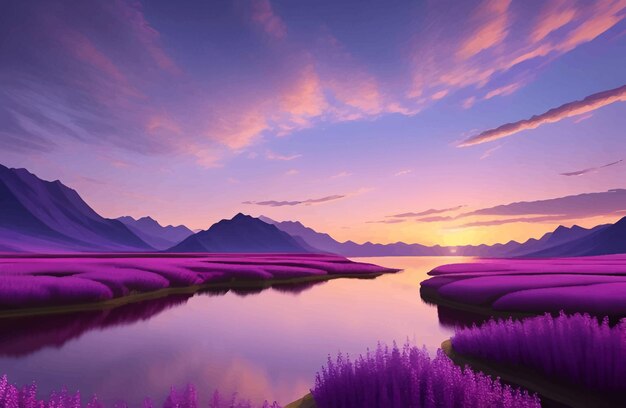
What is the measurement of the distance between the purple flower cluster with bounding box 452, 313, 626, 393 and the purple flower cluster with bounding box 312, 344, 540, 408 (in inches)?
98.3

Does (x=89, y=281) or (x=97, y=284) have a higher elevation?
(x=89, y=281)

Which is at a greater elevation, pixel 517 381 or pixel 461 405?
pixel 461 405

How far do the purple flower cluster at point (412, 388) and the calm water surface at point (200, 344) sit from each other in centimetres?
208

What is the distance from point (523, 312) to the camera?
587 inches

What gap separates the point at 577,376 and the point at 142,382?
8.96 m

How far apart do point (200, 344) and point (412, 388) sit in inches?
331

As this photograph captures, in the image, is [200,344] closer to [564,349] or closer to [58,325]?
[58,325]

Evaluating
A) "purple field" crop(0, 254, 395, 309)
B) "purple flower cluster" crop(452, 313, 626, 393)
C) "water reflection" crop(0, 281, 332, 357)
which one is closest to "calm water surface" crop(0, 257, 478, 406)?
"water reflection" crop(0, 281, 332, 357)

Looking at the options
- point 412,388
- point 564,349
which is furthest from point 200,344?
point 564,349

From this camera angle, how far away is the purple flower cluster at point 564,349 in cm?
633

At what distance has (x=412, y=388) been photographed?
15.0ft

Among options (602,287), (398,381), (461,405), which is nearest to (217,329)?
(398,381)

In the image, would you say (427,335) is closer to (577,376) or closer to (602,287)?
(577,376)

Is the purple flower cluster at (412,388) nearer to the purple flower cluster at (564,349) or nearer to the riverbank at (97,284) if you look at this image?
the purple flower cluster at (564,349)
